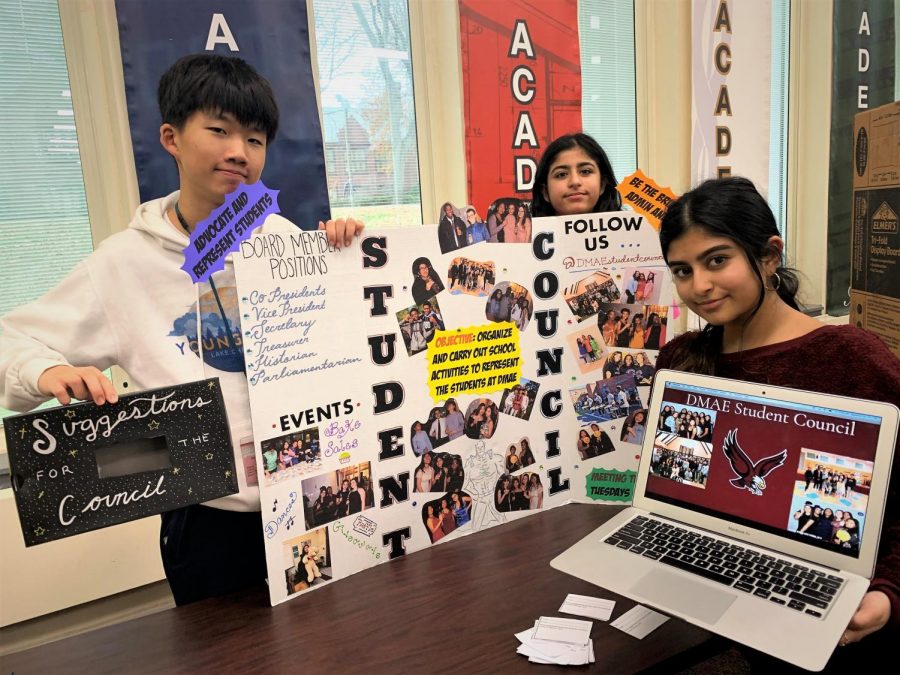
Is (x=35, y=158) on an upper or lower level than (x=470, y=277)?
upper

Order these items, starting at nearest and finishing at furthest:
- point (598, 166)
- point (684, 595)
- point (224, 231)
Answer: point (684, 595)
point (224, 231)
point (598, 166)

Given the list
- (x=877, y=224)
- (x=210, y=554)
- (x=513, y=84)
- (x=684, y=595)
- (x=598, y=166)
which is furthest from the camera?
(x=513, y=84)

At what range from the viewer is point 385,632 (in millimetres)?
1008

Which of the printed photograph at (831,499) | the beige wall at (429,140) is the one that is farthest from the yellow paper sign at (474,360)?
the beige wall at (429,140)

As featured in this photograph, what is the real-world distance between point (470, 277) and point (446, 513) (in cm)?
49

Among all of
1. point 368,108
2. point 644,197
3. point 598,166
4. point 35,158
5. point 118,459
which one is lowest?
point 118,459

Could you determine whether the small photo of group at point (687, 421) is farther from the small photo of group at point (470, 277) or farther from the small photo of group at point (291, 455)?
the small photo of group at point (291, 455)

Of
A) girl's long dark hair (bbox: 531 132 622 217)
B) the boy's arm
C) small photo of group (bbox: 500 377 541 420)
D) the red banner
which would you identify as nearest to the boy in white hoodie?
the boy's arm

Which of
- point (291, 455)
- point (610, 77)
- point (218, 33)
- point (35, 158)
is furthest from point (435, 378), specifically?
point (610, 77)

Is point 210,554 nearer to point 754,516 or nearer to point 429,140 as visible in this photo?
point 754,516

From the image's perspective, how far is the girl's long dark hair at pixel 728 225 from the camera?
3.83 feet

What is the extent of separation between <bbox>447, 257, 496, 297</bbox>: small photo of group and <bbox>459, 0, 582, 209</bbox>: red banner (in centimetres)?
149

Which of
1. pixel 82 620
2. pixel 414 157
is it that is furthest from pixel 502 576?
pixel 414 157

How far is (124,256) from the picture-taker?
3.73 ft
